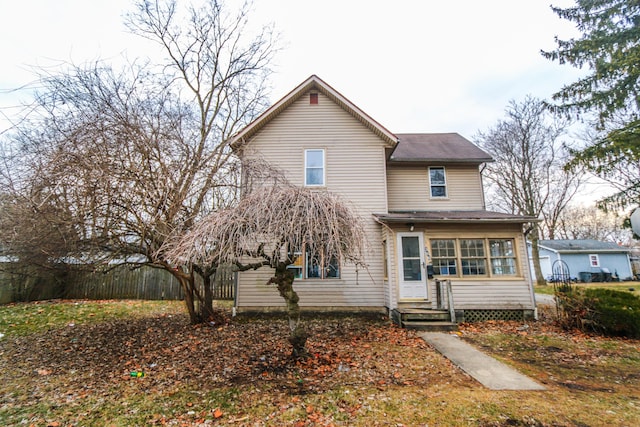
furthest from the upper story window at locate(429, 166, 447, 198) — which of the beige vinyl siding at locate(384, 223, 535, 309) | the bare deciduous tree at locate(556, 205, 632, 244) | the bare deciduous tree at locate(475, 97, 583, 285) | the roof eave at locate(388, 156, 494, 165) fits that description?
the bare deciduous tree at locate(556, 205, 632, 244)

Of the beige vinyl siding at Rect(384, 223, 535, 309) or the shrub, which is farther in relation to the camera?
the beige vinyl siding at Rect(384, 223, 535, 309)

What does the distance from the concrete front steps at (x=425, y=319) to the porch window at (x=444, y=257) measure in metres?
1.43

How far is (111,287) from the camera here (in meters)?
13.3

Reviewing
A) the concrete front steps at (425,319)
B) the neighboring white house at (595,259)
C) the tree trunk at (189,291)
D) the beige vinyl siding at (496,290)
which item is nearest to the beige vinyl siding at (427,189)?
the beige vinyl siding at (496,290)

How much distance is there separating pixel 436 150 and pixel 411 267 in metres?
5.36

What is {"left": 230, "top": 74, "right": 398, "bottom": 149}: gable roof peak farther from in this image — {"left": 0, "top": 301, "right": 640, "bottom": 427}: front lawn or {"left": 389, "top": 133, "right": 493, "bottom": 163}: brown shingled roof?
{"left": 0, "top": 301, "right": 640, "bottom": 427}: front lawn

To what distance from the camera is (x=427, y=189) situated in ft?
36.8

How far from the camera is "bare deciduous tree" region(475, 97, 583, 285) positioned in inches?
745

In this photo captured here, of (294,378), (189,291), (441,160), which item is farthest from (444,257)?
(189,291)

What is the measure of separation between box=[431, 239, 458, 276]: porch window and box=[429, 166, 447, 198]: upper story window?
237cm

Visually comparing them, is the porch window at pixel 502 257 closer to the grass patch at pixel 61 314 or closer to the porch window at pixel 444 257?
the porch window at pixel 444 257

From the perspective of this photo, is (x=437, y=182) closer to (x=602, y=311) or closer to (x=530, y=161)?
(x=602, y=311)

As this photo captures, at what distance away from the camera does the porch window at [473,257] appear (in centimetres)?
936

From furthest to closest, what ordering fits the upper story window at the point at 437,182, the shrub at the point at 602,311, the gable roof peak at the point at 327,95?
the upper story window at the point at 437,182
the gable roof peak at the point at 327,95
the shrub at the point at 602,311
